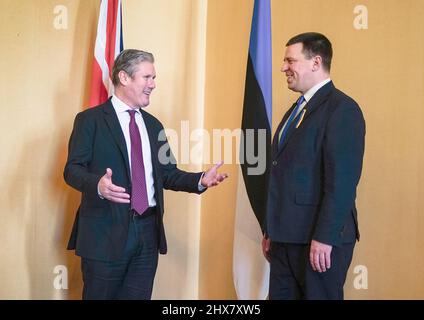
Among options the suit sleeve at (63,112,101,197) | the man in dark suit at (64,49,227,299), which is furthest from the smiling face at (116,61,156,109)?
the suit sleeve at (63,112,101,197)

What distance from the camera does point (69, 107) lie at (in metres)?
2.69

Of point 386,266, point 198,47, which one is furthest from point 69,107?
point 386,266

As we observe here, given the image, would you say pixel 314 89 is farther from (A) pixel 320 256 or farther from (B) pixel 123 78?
(B) pixel 123 78

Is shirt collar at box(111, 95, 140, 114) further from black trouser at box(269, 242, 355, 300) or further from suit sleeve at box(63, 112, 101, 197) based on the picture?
black trouser at box(269, 242, 355, 300)

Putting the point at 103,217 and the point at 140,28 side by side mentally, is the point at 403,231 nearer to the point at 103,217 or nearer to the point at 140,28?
the point at 103,217

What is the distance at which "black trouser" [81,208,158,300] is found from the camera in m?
2.01

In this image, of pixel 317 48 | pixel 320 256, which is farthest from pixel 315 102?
pixel 320 256

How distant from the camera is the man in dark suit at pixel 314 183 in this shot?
5.87ft

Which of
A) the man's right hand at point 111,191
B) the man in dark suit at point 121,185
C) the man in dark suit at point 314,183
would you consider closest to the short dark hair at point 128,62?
the man in dark suit at point 121,185

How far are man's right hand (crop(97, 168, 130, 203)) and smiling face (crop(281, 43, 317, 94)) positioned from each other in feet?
2.66

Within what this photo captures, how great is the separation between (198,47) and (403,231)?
5.28 ft

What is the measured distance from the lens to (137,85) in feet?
6.95

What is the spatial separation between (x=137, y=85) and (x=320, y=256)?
1027 millimetres

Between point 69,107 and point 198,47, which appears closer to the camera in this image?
point 69,107
